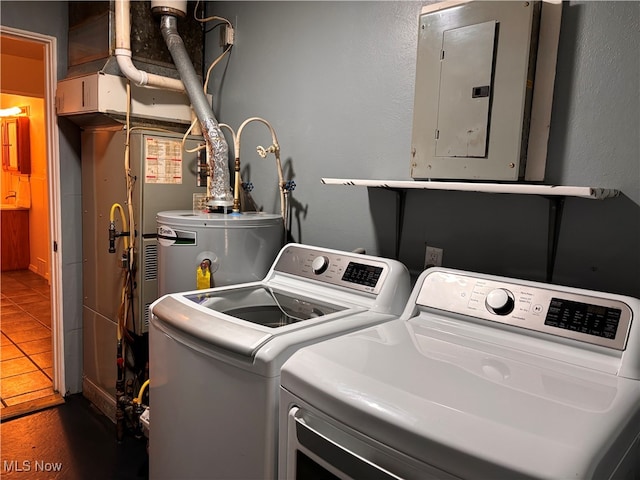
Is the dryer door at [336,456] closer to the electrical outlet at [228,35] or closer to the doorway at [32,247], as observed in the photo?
the electrical outlet at [228,35]

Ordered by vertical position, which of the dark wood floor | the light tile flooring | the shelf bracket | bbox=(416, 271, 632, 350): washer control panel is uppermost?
the shelf bracket

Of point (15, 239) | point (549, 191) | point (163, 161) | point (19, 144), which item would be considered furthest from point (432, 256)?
point (15, 239)

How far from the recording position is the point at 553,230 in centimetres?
144

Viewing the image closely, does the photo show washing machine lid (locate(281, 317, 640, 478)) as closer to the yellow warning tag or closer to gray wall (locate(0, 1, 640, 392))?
gray wall (locate(0, 1, 640, 392))

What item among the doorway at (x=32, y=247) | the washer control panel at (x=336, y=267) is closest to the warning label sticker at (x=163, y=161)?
the doorway at (x=32, y=247)

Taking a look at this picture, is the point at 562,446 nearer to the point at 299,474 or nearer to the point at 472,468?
the point at 472,468

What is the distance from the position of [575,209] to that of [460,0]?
0.75 metres

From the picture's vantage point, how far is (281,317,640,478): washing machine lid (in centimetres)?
78

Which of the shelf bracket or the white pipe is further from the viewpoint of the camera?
the white pipe

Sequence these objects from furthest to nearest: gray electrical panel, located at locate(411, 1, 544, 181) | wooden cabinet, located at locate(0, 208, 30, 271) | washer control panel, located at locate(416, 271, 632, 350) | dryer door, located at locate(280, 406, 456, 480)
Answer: wooden cabinet, located at locate(0, 208, 30, 271) < gray electrical panel, located at locate(411, 1, 544, 181) < washer control panel, located at locate(416, 271, 632, 350) < dryer door, located at locate(280, 406, 456, 480)

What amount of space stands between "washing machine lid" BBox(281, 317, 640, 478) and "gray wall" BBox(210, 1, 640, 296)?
43cm
